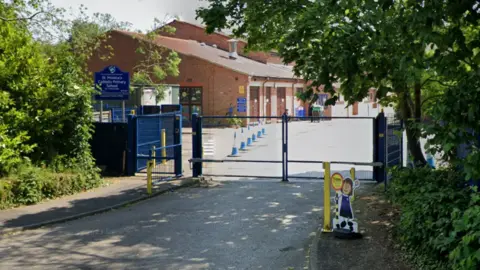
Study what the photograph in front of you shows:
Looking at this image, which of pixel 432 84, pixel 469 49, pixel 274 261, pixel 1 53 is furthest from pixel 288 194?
pixel 469 49

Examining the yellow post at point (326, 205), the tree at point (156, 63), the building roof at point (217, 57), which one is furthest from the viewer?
the building roof at point (217, 57)

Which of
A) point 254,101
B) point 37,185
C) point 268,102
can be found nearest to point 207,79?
point 254,101

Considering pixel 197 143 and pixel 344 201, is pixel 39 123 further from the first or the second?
pixel 344 201

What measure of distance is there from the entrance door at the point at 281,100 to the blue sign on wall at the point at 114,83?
37007mm

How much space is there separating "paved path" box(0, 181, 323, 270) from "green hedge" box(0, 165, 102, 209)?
6.34 feet

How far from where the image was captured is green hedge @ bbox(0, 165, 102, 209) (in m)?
12.3

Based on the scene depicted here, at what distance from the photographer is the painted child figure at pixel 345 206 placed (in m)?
9.05

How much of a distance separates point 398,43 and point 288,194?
21.2ft

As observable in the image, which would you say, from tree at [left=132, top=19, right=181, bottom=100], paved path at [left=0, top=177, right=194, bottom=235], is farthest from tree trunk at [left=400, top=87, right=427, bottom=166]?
tree at [left=132, top=19, right=181, bottom=100]

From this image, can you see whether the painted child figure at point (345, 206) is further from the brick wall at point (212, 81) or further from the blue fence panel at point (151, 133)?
the brick wall at point (212, 81)

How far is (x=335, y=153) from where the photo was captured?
2484 cm

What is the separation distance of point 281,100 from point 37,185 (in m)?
43.5

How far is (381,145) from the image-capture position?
15.7m

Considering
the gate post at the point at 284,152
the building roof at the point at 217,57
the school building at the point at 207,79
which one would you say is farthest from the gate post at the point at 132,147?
the building roof at the point at 217,57
